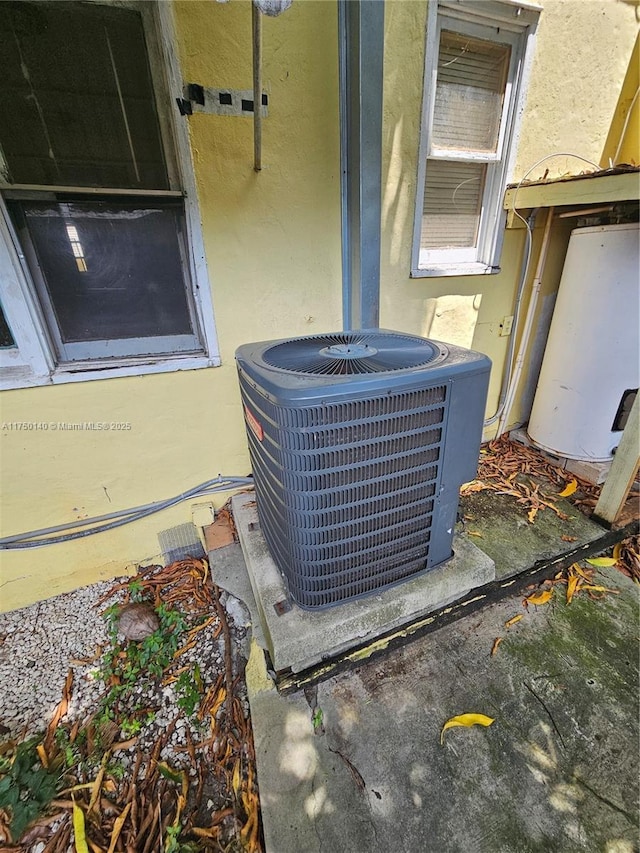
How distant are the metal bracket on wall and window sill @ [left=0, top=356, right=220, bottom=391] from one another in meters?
1.09

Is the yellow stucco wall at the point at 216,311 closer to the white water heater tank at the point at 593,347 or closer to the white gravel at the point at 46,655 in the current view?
the white gravel at the point at 46,655

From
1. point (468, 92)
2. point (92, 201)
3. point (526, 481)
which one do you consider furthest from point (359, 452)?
point (468, 92)

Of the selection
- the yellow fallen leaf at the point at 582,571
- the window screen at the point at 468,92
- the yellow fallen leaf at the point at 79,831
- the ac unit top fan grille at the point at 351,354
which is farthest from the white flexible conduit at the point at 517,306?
the yellow fallen leaf at the point at 79,831

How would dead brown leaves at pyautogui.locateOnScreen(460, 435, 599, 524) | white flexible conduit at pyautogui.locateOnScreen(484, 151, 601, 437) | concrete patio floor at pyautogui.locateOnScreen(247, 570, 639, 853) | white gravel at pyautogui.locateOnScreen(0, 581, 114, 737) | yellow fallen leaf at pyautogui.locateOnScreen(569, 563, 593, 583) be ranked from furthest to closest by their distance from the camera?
white flexible conduit at pyautogui.locateOnScreen(484, 151, 601, 437)
dead brown leaves at pyautogui.locateOnScreen(460, 435, 599, 524)
yellow fallen leaf at pyautogui.locateOnScreen(569, 563, 593, 583)
white gravel at pyautogui.locateOnScreen(0, 581, 114, 737)
concrete patio floor at pyautogui.locateOnScreen(247, 570, 639, 853)

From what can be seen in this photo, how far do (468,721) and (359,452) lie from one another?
1030 mm

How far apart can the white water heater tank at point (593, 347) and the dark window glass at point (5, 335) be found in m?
3.25

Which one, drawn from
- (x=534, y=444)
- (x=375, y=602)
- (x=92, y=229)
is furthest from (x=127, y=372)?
(x=534, y=444)

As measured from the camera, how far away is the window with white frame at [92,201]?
139 centimetres

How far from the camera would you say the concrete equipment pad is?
1.25 metres

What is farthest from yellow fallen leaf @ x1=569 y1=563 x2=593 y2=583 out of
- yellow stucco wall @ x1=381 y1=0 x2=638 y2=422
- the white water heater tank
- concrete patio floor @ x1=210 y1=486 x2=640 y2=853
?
yellow stucco wall @ x1=381 y1=0 x2=638 y2=422

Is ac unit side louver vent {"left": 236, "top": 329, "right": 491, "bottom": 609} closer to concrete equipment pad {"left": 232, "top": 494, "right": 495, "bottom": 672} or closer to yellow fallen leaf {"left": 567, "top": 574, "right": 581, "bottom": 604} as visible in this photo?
concrete equipment pad {"left": 232, "top": 494, "right": 495, "bottom": 672}

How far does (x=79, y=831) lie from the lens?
43.3 inches

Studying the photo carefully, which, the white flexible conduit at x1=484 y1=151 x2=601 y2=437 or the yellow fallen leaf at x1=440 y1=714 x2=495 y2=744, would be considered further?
the white flexible conduit at x1=484 y1=151 x2=601 y2=437

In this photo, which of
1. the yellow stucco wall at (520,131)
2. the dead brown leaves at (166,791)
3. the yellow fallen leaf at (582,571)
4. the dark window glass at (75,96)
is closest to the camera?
the dead brown leaves at (166,791)
